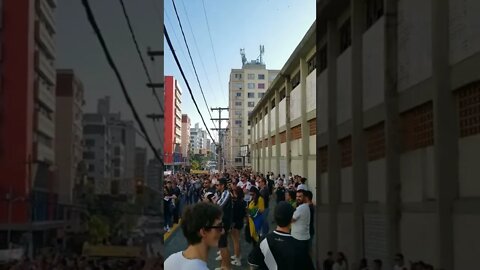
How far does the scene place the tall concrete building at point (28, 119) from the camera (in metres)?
1.56

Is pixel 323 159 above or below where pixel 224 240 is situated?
above

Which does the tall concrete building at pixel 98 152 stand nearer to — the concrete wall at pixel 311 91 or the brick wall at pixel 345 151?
the brick wall at pixel 345 151

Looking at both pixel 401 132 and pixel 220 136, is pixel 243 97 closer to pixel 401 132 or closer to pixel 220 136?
pixel 220 136

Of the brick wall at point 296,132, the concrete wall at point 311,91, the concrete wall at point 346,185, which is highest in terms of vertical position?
the concrete wall at point 311,91

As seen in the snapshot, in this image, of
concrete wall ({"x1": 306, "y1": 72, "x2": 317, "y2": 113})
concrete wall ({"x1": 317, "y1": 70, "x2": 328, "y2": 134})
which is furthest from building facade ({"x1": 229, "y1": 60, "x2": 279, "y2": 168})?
concrete wall ({"x1": 317, "y1": 70, "x2": 328, "y2": 134})

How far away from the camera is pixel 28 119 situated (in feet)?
5.20

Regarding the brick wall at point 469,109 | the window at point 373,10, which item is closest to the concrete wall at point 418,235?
the brick wall at point 469,109

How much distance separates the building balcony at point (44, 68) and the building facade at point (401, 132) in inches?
47.3

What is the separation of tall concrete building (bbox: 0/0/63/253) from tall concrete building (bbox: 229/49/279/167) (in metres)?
1.02

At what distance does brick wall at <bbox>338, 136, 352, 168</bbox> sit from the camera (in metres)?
2.19

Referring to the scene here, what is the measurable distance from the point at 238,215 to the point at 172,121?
1.24 meters

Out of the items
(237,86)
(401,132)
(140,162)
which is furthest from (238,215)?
(140,162)

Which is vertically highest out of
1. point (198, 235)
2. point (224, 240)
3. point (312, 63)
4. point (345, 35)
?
point (345, 35)

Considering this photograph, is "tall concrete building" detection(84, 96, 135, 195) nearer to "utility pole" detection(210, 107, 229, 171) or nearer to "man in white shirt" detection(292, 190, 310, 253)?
"man in white shirt" detection(292, 190, 310, 253)
